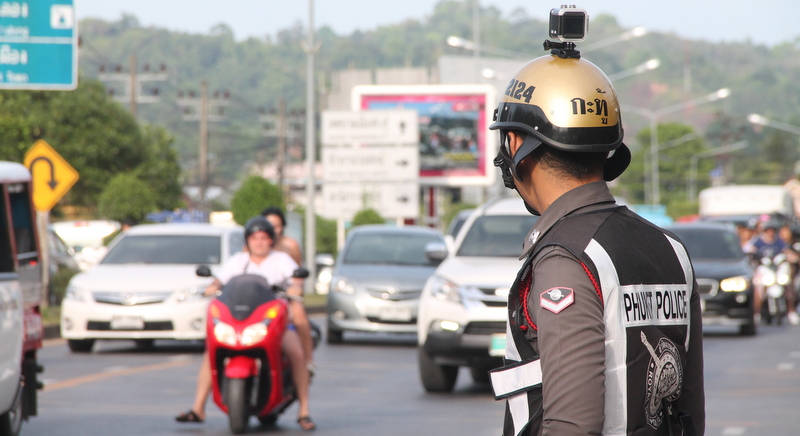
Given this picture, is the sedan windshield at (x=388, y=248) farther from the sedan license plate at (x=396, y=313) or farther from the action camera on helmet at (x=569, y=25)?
the action camera on helmet at (x=569, y=25)

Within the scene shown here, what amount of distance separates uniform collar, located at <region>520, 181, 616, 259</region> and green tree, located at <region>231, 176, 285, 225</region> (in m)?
34.7

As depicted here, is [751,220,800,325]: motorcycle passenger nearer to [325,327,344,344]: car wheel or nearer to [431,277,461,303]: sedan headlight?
[325,327,344,344]: car wheel

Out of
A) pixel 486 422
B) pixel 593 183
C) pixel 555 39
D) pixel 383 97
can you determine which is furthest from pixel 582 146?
pixel 383 97

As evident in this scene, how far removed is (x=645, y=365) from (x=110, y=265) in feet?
46.1

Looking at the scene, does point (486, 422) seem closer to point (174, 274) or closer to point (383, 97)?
point (174, 274)

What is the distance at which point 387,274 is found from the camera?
17.1 metres

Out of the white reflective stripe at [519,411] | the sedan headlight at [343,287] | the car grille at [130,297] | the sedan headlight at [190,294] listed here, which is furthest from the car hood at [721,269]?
the white reflective stripe at [519,411]

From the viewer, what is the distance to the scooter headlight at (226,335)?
27.8 feet

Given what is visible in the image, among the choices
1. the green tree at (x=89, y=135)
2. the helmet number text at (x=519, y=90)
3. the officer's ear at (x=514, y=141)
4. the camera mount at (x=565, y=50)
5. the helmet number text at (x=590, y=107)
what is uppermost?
the green tree at (x=89, y=135)

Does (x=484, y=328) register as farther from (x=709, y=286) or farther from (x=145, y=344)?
(x=709, y=286)

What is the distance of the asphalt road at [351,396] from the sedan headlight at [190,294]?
716 millimetres

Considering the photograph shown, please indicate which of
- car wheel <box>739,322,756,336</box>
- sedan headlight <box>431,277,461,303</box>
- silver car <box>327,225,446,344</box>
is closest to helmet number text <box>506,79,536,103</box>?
sedan headlight <box>431,277,461,303</box>

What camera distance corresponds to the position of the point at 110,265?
1596 cm

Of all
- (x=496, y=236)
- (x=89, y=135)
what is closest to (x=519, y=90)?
(x=496, y=236)
